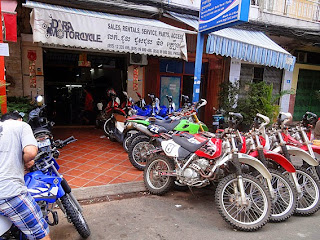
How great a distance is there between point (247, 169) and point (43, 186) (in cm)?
277

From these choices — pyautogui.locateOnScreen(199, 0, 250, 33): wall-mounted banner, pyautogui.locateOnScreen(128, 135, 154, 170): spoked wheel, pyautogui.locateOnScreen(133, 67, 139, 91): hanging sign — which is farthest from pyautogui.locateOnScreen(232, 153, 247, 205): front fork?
pyautogui.locateOnScreen(133, 67, 139, 91): hanging sign

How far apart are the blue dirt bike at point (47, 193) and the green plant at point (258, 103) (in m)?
7.03

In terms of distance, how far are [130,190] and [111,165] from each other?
125cm

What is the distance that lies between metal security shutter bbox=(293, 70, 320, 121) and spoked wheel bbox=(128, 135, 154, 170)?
9.59 meters

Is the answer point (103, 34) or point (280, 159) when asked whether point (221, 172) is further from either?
point (103, 34)

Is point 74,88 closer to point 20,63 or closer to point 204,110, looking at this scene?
point 20,63

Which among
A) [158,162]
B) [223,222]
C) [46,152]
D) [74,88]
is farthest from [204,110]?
[46,152]

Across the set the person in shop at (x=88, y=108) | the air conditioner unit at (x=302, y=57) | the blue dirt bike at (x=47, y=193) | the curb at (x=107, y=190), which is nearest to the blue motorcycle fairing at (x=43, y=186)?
the blue dirt bike at (x=47, y=193)

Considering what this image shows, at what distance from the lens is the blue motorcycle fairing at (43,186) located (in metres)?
2.45

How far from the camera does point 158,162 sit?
14.4 feet

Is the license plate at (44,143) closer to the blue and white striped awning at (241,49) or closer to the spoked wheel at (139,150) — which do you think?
the spoked wheel at (139,150)

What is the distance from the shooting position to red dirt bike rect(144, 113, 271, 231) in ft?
10.7

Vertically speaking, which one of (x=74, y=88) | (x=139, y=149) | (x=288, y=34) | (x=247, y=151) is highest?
(x=288, y=34)

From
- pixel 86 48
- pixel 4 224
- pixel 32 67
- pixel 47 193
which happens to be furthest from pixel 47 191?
pixel 32 67
